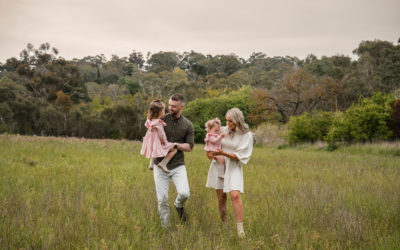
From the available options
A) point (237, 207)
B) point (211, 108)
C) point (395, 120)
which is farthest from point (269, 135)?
point (237, 207)

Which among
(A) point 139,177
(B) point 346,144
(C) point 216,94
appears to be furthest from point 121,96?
(A) point 139,177

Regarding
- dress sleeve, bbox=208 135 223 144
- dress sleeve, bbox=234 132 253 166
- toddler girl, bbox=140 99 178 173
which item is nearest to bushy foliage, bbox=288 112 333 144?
dress sleeve, bbox=234 132 253 166

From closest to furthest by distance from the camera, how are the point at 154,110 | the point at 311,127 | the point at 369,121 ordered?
1. the point at 154,110
2. the point at 369,121
3. the point at 311,127

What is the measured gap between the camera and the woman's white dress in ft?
15.8

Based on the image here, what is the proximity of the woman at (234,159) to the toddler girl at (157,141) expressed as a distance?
28.6 inches

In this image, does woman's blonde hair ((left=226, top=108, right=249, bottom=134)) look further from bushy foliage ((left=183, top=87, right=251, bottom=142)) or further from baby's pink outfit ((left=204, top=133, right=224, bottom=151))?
bushy foliage ((left=183, top=87, right=251, bottom=142))

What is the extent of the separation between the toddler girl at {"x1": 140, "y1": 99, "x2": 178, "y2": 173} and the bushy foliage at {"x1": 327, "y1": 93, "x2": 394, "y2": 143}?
66.7 feet

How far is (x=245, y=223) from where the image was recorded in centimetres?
535

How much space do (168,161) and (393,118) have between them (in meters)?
20.7

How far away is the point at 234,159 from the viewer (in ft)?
16.2

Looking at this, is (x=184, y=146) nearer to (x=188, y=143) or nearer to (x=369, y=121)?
(x=188, y=143)

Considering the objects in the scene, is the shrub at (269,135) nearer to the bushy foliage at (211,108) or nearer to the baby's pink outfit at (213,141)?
the bushy foliage at (211,108)

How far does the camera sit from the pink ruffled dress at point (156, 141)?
484cm

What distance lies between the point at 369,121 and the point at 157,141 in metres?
21.1
